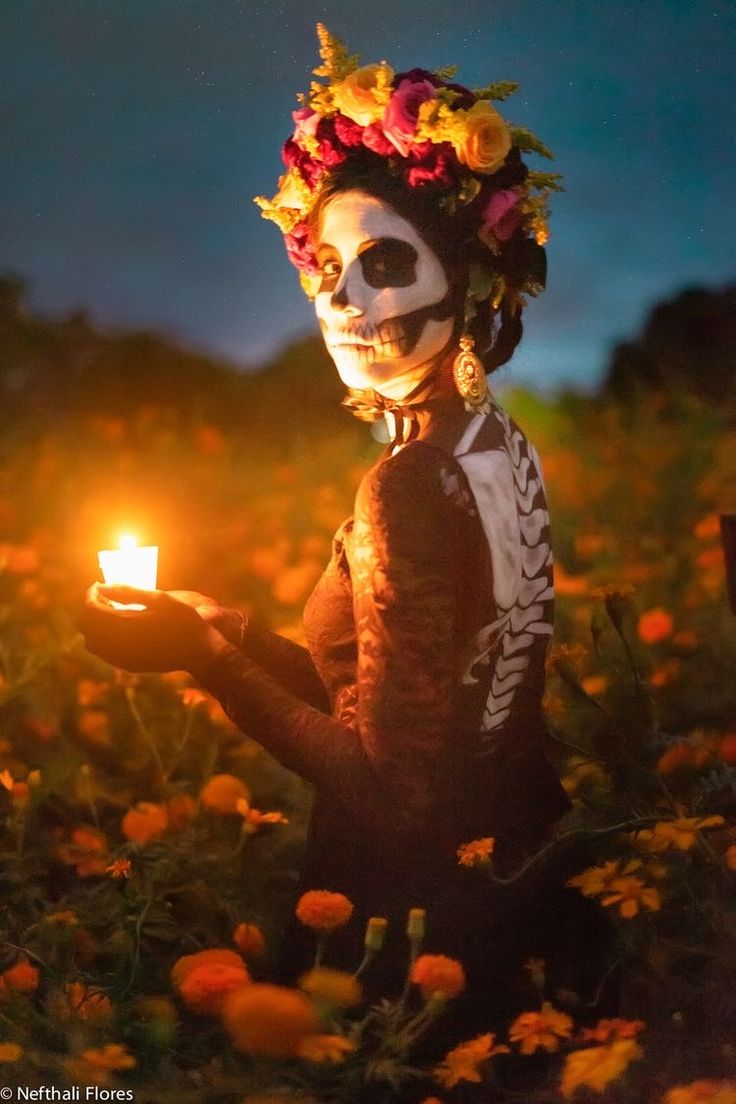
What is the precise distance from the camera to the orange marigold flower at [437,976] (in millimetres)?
1587

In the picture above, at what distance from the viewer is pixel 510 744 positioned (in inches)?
70.2

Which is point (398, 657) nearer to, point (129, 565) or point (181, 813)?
point (129, 565)

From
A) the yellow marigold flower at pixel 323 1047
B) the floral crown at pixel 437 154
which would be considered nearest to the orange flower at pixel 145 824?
the yellow marigold flower at pixel 323 1047

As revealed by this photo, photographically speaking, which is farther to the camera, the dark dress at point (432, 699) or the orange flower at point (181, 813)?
the orange flower at point (181, 813)

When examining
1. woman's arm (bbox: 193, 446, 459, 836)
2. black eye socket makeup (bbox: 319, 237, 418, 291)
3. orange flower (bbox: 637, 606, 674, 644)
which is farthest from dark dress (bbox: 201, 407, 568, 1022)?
orange flower (bbox: 637, 606, 674, 644)

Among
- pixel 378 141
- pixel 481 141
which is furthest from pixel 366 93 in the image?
pixel 481 141

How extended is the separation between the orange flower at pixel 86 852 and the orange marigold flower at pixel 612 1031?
2.66ft

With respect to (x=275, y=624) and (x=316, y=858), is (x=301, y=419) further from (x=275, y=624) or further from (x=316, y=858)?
(x=316, y=858)

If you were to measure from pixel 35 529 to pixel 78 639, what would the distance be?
56 centimetres

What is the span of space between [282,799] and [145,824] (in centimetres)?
44

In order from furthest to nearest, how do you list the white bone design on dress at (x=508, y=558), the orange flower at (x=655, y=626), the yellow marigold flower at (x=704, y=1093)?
1. the orange flower at (x=655, y=626)
2. the white bone design on dress at (x=508, y=558)
3. the yellow marigold flower at (x=704, y=1093)

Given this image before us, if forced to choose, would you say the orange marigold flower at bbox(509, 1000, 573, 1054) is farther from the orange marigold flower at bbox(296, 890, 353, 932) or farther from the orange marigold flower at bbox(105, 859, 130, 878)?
the orange marigold flower at bbox(105, 859, 130, 878)

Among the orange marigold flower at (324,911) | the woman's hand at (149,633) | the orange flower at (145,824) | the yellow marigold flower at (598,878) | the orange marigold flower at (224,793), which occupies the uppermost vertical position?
the woman's hand at (149,633)

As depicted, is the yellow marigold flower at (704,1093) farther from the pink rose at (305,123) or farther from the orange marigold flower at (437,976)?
the pink rose at (305,123)
